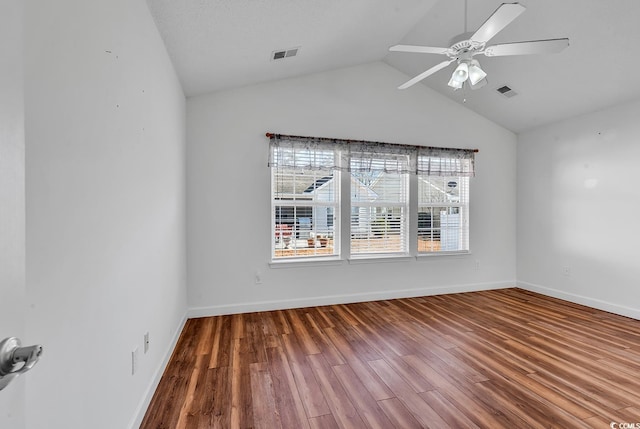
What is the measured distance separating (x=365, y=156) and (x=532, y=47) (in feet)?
6.92

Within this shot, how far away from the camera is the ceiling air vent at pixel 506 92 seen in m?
3.64

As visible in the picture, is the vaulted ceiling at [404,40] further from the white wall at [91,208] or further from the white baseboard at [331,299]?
the white baseboard at [331,299]

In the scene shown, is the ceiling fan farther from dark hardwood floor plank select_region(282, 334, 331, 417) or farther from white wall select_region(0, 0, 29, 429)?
dark hardwood floor plank select_region(282, 334, 331, 417)

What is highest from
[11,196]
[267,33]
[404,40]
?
[404,40]

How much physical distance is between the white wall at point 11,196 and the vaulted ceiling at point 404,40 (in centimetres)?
170

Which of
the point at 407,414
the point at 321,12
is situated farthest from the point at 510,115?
the point at 407,414

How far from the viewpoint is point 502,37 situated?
9.72 feet

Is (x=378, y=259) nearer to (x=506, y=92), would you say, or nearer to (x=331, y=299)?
(x=331, y=299)

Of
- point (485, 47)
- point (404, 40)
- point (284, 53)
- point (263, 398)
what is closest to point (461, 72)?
point (485, 47)

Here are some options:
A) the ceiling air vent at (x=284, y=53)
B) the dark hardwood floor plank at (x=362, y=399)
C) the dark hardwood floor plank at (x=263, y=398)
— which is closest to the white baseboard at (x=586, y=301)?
the dark hardwood floor plank at (x=362, y=399)

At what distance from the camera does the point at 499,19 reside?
1.77 metres

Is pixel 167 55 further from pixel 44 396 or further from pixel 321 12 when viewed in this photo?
pixel 44 396

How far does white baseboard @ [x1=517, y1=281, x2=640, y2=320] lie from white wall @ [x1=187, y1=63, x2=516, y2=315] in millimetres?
384

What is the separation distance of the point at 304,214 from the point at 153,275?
2042mm
